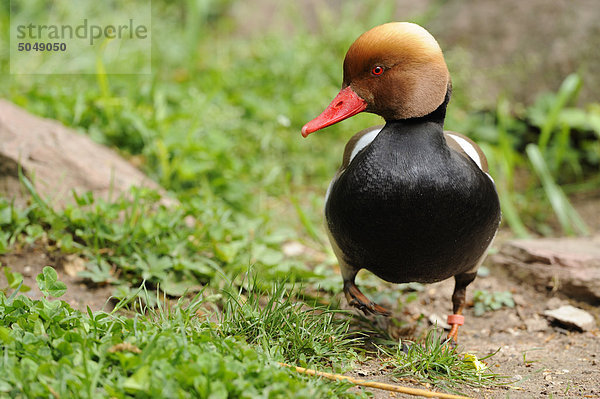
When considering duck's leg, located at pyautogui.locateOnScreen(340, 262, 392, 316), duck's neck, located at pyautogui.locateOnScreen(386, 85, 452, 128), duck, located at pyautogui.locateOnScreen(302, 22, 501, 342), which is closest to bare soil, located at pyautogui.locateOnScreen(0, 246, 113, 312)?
duck's leg, located at pyautogui.locateOnScreen(340, 262, 392, 316)

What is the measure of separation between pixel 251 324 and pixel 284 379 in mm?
505

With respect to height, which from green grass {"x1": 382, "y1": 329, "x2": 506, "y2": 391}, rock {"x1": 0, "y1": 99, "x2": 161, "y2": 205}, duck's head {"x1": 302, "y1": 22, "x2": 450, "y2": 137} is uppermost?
duck's head {"x1": 302, "y1": 22, "x2": 450, "y2": 137}

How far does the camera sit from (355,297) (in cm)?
288

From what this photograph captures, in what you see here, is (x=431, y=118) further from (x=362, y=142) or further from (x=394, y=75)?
(x=362, y=142)

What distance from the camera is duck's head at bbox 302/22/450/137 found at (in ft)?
7.92

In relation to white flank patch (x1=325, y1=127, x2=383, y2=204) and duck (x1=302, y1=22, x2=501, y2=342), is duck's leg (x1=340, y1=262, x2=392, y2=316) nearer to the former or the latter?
duck (x1=302, y1=22, x2=501, y2=342)

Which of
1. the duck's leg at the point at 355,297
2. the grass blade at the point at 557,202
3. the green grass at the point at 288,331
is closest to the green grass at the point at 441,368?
the green grass at the point at 288,331

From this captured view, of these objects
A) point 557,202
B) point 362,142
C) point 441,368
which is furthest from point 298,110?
point 441,368

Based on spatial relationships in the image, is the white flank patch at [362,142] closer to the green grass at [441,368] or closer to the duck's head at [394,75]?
the duck's head at [394,75]

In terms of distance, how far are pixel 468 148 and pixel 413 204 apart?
2.28ft

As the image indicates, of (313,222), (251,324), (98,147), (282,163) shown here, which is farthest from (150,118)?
(251,324)

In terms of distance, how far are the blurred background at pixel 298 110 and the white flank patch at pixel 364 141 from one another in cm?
88

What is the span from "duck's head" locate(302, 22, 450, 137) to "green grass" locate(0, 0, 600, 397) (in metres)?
0.88

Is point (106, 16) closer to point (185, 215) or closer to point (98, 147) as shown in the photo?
point (98, 147)
